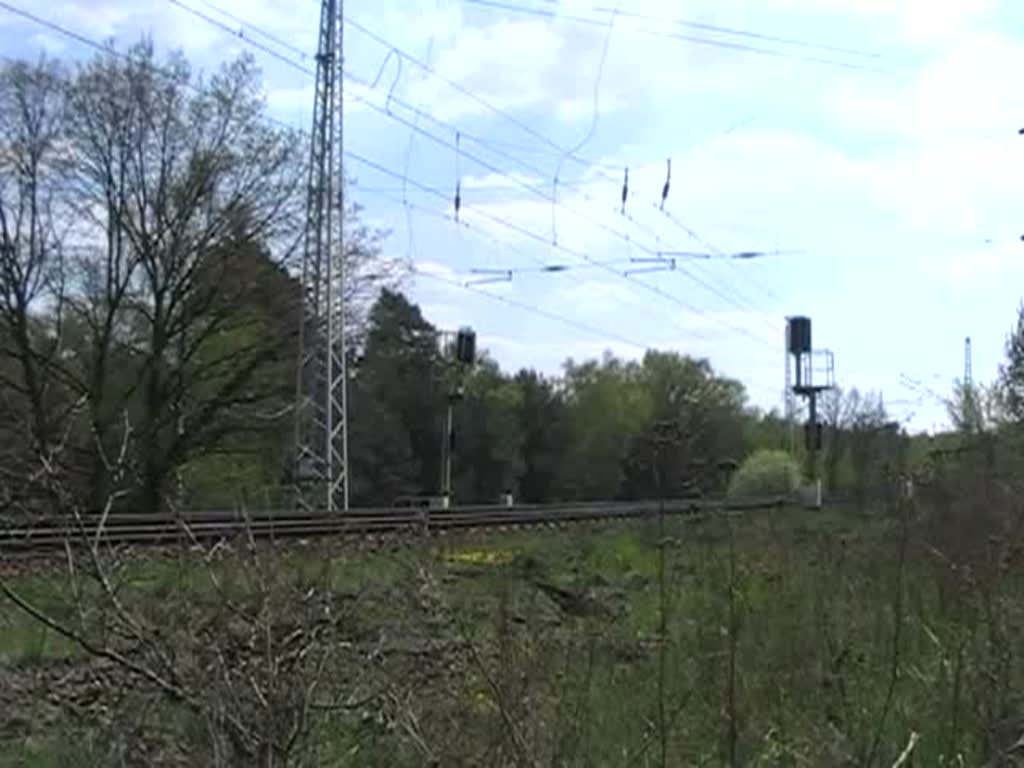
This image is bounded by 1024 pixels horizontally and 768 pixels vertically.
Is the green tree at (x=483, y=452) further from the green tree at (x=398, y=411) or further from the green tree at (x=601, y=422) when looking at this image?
the green tree at (x=601, y=422)

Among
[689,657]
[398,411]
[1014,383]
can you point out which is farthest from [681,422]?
[398,411]

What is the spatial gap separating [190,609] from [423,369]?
3215 inches

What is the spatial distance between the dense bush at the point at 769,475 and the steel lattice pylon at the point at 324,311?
2208 cm

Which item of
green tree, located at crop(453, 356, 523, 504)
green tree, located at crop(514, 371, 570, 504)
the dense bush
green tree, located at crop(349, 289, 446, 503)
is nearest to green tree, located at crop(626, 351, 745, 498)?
the dense bush

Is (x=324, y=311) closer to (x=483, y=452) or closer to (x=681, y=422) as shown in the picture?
(x=681, y=422)

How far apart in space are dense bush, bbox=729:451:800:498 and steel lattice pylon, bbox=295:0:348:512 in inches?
869

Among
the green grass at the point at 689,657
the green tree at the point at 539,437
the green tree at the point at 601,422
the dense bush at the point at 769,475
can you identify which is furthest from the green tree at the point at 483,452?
the green grass at the point at 689,657

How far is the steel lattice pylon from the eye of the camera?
40938 millimetres

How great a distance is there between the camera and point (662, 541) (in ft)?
27.6

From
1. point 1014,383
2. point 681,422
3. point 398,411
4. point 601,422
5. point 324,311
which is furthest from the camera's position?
point 601,422

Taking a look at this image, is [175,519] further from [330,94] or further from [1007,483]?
[330,94]

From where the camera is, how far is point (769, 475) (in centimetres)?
6662

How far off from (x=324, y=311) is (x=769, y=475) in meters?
29.3

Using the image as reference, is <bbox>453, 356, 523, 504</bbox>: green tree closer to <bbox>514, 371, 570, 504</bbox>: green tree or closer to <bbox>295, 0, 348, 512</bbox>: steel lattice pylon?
<bbox>514, 371, 570, 504</bbox>: green tree
